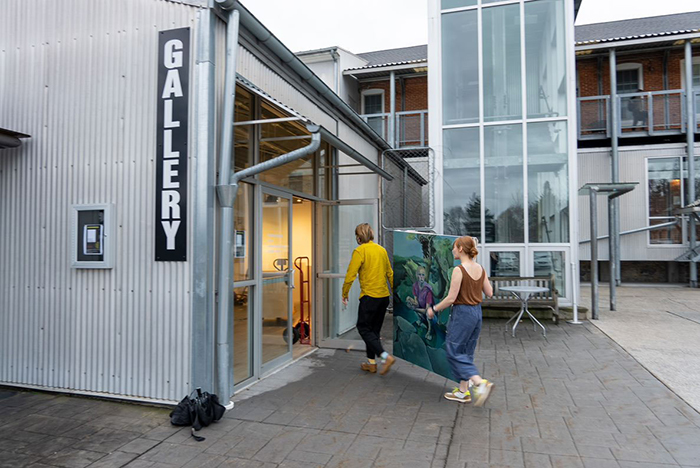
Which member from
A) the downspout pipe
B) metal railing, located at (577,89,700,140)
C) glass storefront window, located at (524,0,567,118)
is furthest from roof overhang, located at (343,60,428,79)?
Answer: the downspout pipe

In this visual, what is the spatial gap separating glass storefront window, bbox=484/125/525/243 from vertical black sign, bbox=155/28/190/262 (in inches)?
283

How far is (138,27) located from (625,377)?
6215 millimetres

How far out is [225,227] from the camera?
425cm

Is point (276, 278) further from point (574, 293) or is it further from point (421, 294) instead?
point (574, 293)

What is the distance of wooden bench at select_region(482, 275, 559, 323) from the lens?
8.69 meters

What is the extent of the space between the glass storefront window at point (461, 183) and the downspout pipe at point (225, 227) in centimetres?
669

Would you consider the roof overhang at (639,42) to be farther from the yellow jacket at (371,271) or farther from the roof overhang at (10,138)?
the roof overhang at (10,138)

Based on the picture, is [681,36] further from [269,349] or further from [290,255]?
[269,349]

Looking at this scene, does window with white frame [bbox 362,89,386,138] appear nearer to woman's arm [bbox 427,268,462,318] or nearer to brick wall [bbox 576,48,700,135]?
brick wall [bbox 576,48,700,135]

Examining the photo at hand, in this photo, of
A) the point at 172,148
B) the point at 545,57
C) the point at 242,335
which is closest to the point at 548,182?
the point at 545,57

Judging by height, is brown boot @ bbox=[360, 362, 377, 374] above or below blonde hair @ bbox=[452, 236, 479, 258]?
below

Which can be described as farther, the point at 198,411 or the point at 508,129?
the point at 508,129

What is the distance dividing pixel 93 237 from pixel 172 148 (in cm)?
118

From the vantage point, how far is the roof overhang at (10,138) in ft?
14.8
